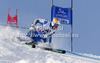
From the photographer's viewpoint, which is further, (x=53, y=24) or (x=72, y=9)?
(x=72, y=9)

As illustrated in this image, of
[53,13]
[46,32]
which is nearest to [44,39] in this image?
[46,32]

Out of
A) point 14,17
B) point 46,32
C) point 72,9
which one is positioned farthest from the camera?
point 14,17

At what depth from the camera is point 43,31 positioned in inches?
440

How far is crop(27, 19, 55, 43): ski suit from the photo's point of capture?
11164mm

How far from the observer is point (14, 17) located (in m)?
15.2

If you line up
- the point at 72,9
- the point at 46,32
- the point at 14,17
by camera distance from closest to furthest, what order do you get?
the point at 46,32 < the point at 72,9 < the point at 14,17

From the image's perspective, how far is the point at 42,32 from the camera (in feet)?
36.8

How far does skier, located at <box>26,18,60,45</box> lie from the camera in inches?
440

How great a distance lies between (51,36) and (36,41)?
122cm

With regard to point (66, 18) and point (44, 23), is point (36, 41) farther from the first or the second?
point (66, 18)

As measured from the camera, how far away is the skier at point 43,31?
11.2 metres

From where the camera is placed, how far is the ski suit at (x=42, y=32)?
11.2 meters

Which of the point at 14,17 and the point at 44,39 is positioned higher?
the point at 14,17

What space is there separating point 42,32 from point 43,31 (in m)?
0.11
